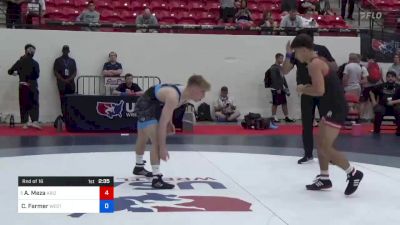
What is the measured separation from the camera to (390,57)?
16156 millimetres

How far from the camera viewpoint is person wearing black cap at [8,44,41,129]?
44.2 ft

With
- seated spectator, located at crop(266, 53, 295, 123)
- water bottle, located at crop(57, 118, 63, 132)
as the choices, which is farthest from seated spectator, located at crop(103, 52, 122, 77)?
seated spectator, located at crop(266, 53, 295, 123)

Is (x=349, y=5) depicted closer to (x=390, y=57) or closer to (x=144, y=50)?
(x=390, y=57)

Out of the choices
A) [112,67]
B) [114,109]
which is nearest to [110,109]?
[114,109]

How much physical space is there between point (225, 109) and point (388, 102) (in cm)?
393

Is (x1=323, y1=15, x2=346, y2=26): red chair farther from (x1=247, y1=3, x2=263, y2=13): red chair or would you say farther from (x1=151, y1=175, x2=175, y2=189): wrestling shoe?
(x1=151, y1=175, x2=175, y2=189): wrestling shoe

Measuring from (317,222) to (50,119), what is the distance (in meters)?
10.7

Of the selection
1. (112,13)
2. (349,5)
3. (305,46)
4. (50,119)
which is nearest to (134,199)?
(305,46)

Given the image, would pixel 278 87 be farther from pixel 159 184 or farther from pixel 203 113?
pixel 159 184

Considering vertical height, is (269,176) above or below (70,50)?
below

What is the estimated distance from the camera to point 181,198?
610 cm
